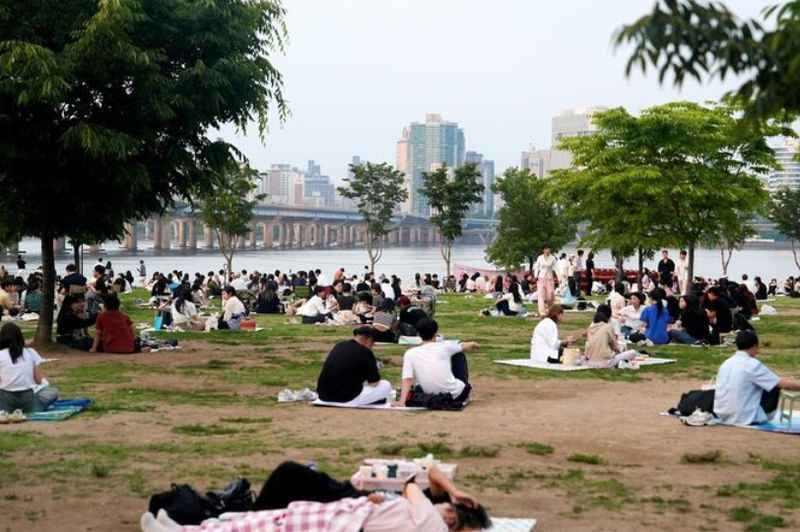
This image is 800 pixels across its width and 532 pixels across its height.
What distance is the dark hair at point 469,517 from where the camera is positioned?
7609mm

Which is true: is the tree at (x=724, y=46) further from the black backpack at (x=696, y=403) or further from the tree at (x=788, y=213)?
the tree at (x=788, y=213)

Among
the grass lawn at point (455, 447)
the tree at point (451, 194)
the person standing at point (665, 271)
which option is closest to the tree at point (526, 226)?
the tree at point (451, 194)

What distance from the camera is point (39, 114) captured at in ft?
64.9

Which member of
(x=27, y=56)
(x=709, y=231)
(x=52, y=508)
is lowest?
(x=52, y=508)

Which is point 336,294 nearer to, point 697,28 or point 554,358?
point 554,358

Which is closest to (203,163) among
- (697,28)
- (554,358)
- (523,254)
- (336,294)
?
(554,358)

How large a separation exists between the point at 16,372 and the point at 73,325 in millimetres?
8537

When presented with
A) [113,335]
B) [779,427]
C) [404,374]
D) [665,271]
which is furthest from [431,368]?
[665,271]

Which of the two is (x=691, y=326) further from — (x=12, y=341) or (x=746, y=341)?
(x=12, y=341)

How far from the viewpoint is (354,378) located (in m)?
14.3

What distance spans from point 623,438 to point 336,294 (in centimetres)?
2039

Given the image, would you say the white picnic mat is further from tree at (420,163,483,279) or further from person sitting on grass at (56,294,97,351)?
tree at (420,163,483,279)

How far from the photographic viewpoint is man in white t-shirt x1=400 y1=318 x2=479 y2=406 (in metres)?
14.1

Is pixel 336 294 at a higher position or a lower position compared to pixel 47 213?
lower
